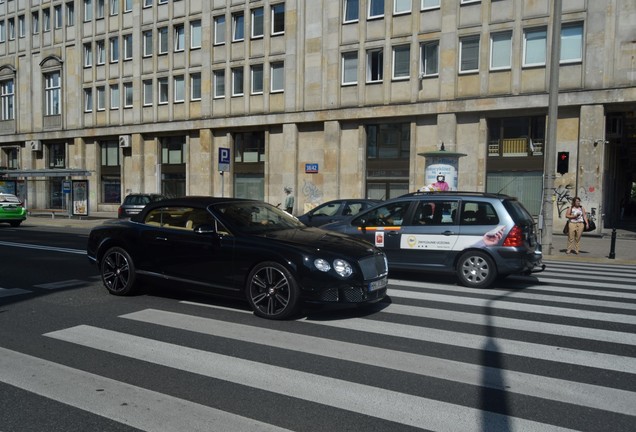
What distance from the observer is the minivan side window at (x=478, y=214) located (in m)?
9.31

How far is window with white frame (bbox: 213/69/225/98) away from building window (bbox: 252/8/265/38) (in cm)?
322

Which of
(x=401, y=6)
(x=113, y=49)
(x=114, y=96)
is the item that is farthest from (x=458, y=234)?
(x=113, y=49)

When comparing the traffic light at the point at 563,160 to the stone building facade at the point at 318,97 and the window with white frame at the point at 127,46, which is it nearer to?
the stone building facade at the point at 318,97

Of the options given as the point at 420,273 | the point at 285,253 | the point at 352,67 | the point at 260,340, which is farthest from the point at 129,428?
the point at 352,67

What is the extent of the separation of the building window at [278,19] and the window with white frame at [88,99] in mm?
17016

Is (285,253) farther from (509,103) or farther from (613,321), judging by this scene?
(509,103)

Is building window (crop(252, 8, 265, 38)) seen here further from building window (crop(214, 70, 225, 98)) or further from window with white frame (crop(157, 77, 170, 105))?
window with white frame (crop(157, 77, 170, 105))

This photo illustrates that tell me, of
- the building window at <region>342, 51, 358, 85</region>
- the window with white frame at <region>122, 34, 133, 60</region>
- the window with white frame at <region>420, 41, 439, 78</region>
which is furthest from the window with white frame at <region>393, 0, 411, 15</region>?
the window with white frame at <region>122, 34, 133, 60</region>

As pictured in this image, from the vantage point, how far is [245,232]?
710 centimetres

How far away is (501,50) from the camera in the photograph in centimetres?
2416

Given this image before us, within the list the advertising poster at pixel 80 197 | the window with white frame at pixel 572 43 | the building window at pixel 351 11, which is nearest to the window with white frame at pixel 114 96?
the advertising poster at pixel 80 197

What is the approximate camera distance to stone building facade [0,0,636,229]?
22938 millimetres

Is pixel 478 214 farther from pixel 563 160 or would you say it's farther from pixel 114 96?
pixel 114 96

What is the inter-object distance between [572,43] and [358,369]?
22305 mm
